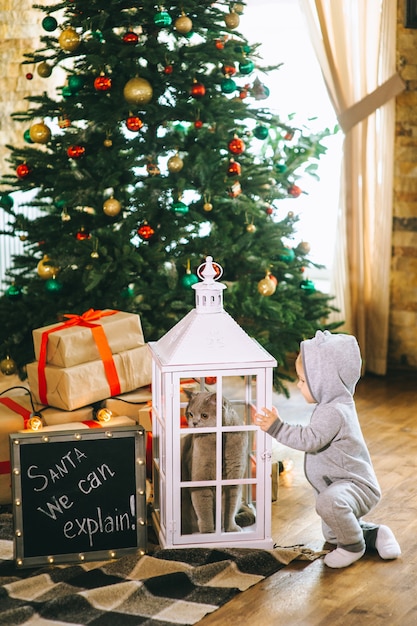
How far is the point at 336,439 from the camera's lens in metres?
2.72

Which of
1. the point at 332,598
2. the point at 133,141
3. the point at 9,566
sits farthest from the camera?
the point at 133,141

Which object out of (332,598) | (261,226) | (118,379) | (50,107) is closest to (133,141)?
(50,107)

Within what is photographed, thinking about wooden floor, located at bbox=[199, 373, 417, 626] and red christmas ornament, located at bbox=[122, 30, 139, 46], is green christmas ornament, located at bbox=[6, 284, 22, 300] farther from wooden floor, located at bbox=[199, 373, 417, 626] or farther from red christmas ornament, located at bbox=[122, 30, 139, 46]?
wooden floor, located at bbox=[199, 373, 417, 626]

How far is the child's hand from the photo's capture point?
266 centimetres

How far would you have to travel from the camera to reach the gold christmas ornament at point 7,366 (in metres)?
4.03

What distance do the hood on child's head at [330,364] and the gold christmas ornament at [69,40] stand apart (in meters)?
1.81

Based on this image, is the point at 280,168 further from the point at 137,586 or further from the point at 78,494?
the point at 137,586

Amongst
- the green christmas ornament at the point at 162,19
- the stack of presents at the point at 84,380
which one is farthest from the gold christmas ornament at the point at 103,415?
the green christmas ornament at the point at 162,19

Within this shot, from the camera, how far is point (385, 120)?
4.87 meters

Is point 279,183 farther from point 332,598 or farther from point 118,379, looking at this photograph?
point 332,598

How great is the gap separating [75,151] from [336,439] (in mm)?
1772

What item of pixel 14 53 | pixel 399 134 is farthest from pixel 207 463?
pixel 14 53

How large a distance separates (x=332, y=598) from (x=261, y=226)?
2015 mm

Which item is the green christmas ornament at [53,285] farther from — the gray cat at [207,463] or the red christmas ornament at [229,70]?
the gray cat at [207,463]
